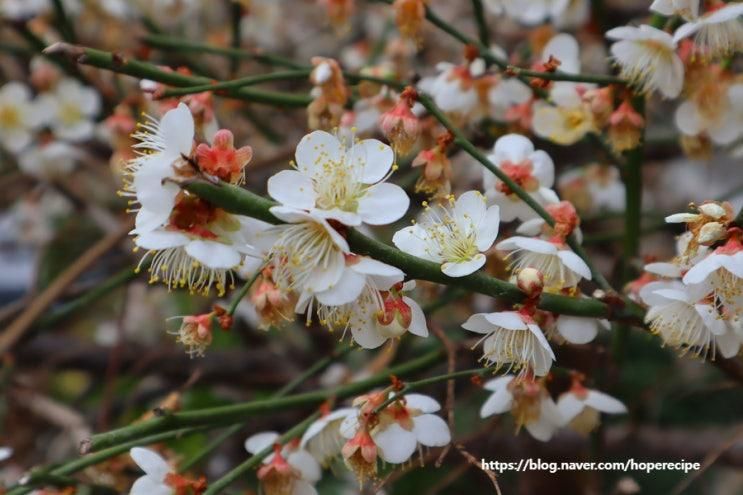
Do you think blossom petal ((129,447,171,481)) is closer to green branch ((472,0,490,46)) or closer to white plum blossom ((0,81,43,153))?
green branch ((472,0,490,46))

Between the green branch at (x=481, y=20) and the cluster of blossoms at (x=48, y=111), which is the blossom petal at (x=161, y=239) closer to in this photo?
the green branch at (x=481, y=20)

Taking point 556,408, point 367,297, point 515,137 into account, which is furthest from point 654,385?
point 367,297

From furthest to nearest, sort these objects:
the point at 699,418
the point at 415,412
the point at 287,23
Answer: the point at 287,23 < the point at 699,418 < the point at 415,412

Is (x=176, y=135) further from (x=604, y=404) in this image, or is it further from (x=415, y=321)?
(x=604, y=404)

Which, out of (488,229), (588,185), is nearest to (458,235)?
(488,229)

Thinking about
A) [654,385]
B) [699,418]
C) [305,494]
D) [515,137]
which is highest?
[515,137]

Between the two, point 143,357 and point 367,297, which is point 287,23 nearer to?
point 143,357

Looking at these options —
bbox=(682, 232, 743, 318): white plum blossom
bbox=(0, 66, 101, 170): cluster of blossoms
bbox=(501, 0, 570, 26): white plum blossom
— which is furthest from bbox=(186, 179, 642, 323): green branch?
bbox=(0, 66, 101, 170): cluster of blossoms
